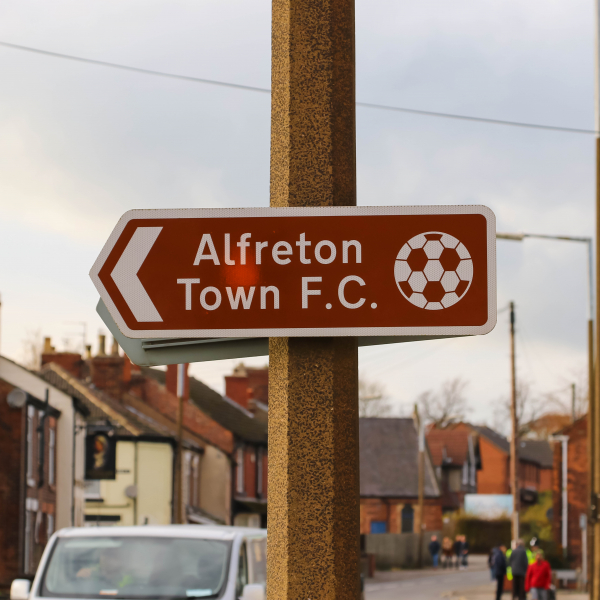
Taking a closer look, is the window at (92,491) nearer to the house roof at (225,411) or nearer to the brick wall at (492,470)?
the house roof at (225,411)

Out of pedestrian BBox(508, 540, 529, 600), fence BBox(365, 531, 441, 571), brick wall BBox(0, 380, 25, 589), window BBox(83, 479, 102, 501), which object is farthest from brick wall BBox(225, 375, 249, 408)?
pedestrian BBox(508, 540, 529, 600)

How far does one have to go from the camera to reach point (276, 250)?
10.3 ft

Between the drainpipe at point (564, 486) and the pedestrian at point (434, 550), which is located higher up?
the drainpipe at point (564, 486)

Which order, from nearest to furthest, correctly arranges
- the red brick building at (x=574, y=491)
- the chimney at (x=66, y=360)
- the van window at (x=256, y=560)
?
1. the van window at (x=256, y=560)
2. the chimney at (x=66, y=360)
3. the red brick building at (x=574, y=491)

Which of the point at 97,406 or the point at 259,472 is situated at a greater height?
the point at 97,406

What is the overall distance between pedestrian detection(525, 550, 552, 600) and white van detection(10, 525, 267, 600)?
49.0ft

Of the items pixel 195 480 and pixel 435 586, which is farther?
pixel 195 480

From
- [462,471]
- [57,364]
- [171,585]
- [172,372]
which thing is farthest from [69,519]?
[462,471]

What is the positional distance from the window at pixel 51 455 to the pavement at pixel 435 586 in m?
11.5

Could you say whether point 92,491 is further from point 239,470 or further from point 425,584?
point 425,584

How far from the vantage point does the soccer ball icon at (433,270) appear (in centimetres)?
307

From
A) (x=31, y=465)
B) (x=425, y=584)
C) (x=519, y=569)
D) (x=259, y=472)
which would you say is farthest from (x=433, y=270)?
(x=259, y=472)

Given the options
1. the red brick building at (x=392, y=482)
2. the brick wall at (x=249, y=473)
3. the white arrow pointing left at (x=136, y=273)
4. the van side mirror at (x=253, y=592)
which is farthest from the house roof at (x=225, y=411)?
the white arrow pointing left at (x=136, y=273)

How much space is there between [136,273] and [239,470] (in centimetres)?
5190
